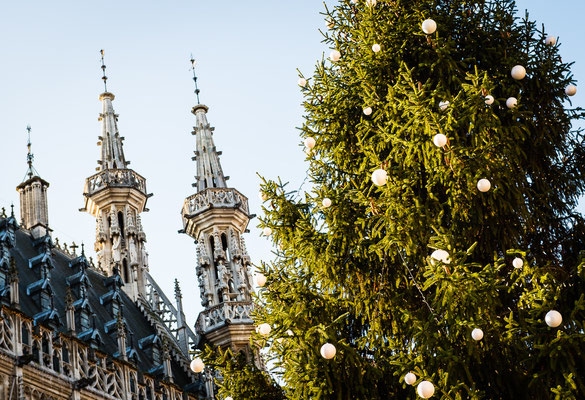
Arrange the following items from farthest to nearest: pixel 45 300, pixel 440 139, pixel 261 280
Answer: pixel 45 300 → pixel 261 280 → pixel 440 139

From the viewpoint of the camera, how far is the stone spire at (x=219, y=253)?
2812 centimetres

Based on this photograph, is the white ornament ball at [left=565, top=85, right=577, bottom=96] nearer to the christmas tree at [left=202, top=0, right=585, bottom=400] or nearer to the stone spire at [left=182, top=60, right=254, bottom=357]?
the christmas tree at [left=202, top=0, right=585, bottom=400]

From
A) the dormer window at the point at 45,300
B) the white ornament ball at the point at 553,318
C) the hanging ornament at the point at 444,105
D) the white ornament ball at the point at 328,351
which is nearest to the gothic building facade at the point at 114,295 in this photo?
the dormer window at the point at 45,300

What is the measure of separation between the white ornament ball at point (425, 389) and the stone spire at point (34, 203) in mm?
21349

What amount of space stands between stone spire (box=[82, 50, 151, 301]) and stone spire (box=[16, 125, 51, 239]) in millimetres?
2754

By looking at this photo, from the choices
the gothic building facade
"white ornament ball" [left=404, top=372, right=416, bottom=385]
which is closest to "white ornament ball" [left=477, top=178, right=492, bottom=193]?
"white ornament ball" [left=404, top=372, right=416, bottom=385]

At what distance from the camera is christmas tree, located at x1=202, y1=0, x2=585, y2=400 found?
9812mm

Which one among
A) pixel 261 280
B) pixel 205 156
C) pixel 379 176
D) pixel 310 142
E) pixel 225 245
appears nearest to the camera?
pixel 379 176

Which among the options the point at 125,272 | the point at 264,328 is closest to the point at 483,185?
the point at 264,328

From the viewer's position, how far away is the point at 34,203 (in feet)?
95.8

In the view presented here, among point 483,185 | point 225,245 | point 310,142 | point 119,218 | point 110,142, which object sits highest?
point 110,142

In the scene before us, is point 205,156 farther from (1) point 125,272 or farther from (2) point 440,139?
(2) point 440,139

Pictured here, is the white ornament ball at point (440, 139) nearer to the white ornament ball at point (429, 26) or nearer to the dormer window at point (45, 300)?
the white ornament ball at point (429, 26)

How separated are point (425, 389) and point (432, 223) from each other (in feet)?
8.18
